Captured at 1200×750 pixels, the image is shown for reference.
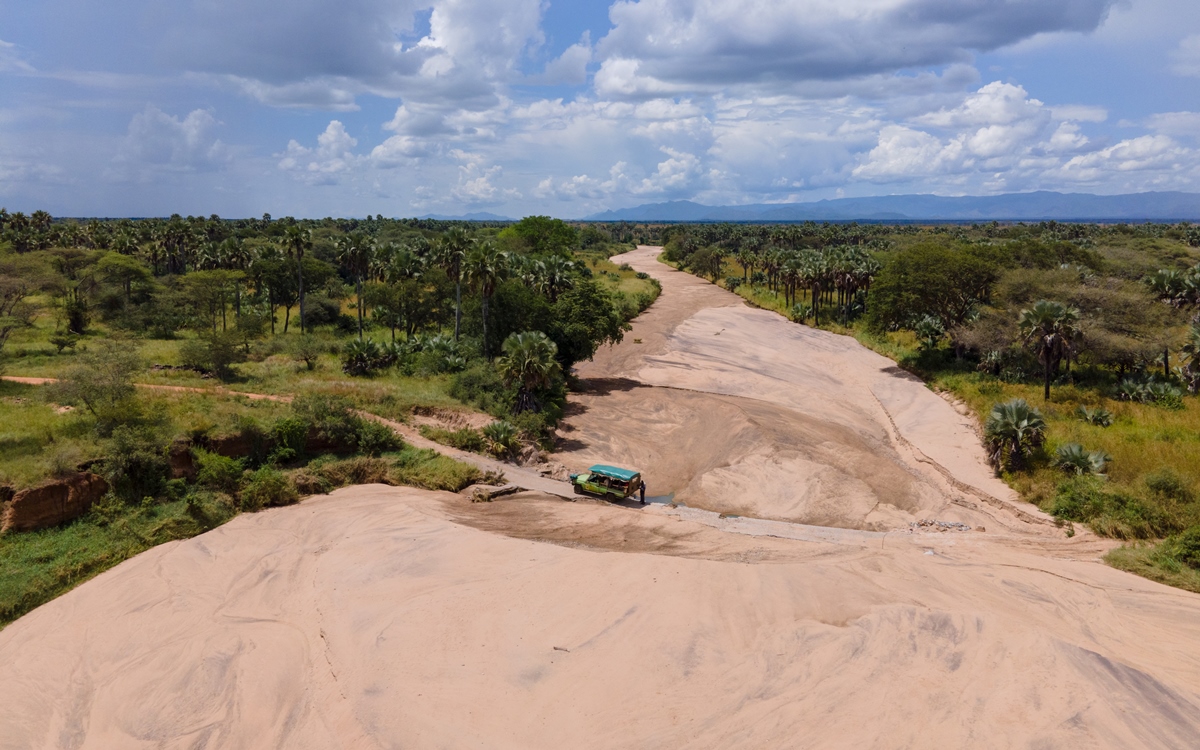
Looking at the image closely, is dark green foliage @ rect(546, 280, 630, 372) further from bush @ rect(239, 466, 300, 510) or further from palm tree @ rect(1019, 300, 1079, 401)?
palm tree @ rect(1019, 300, 1079, 401)

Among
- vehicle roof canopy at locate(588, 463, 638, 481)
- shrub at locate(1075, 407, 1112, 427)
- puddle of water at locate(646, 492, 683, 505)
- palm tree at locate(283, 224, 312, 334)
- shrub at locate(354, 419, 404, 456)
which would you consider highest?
palm tree at locate(283, 224, 312, 334)

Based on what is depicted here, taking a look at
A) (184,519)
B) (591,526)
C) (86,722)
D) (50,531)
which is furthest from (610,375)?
(86,722)

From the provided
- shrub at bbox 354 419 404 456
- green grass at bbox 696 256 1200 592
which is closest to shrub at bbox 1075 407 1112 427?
green grass at bbox 696 256 1200 592

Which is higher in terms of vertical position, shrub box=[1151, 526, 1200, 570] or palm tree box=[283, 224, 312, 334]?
palm tree box=[283, 224, 312, 334]

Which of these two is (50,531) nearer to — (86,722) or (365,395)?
(86,722)

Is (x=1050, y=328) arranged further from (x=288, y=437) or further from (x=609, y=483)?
(x=288, y=437)
